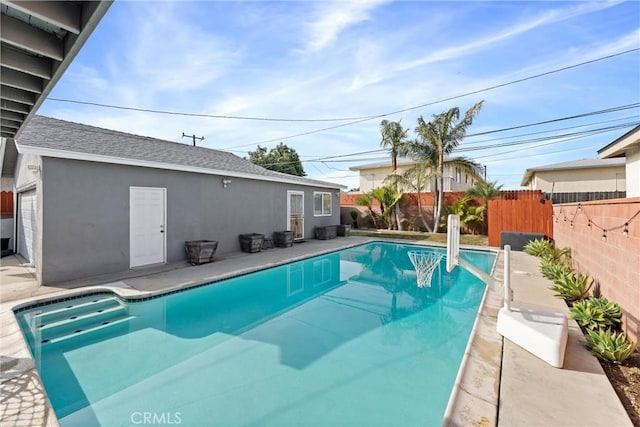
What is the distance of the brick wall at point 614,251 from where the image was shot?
3451 mm

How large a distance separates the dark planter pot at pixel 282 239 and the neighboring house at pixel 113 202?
70cm

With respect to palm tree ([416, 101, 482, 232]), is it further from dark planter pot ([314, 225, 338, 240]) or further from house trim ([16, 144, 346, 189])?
house trim ([16, 144, 346, 189])

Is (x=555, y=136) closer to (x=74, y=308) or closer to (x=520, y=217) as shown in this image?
(x=520, y=217)

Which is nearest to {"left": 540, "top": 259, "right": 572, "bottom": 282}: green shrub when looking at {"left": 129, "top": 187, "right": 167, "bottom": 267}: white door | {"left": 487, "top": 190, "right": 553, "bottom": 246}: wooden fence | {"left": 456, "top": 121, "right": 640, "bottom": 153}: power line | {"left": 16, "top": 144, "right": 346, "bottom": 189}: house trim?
{"left": 487, "top": 190, "right": 553, "bottom": 246}: wooden fence

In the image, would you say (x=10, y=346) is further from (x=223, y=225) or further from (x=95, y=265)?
(x=223, y=225)

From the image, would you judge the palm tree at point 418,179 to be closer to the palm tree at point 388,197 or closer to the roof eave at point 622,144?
the palm tree at point 388,197

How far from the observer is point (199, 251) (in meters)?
8.62

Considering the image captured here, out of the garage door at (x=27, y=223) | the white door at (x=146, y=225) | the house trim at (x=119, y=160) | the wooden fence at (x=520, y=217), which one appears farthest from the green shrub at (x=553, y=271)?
the garage door at (x=27, y=223)

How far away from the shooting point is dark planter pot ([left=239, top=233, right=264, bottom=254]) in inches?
426

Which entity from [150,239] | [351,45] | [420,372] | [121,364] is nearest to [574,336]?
[420,372]

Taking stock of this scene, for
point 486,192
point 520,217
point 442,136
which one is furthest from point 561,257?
point 442,136

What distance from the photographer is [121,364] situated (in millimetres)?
3832

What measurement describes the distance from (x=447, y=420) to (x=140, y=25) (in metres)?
11.2

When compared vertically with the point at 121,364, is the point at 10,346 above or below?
above
